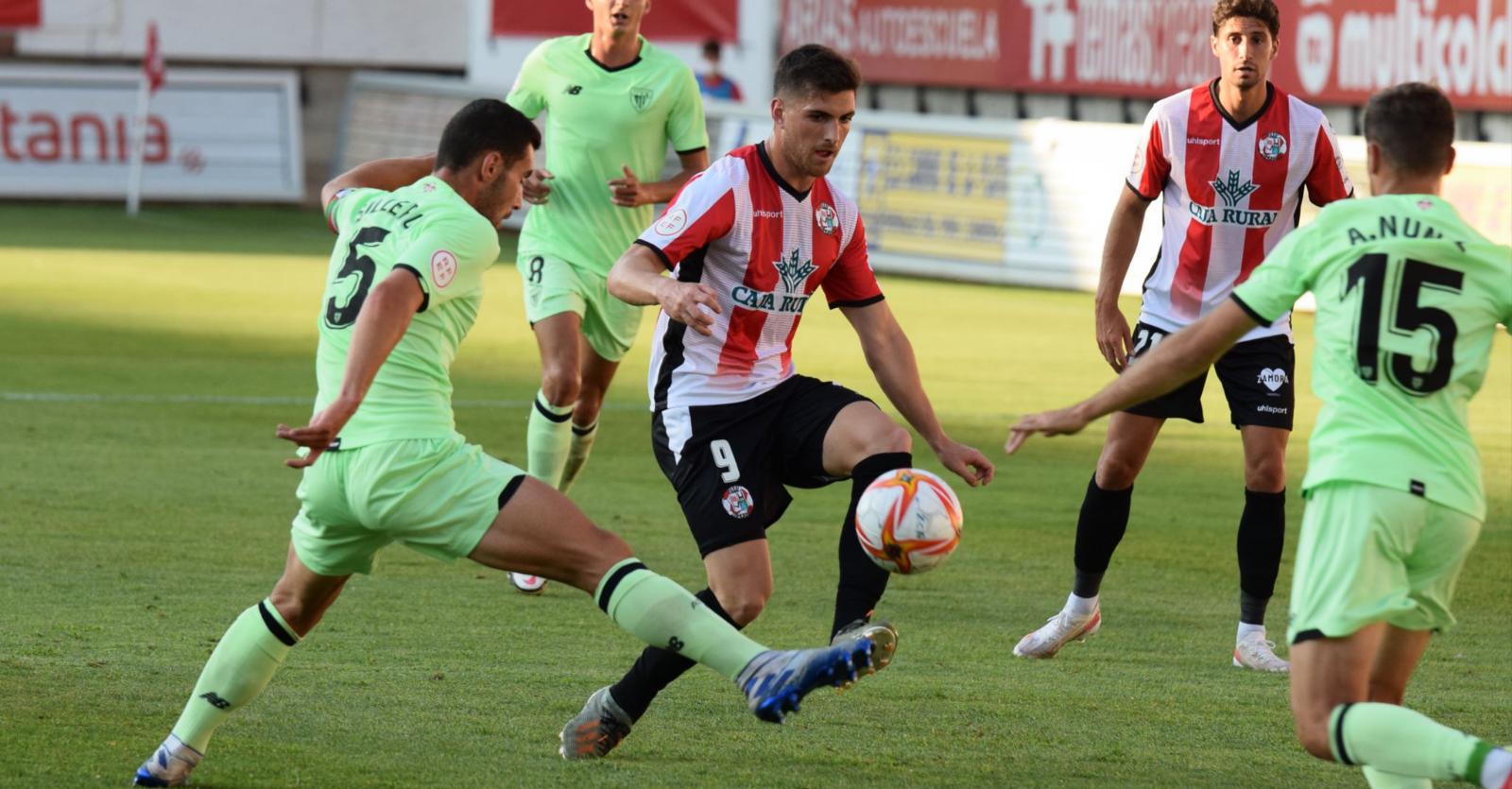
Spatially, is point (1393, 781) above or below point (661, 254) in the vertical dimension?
below

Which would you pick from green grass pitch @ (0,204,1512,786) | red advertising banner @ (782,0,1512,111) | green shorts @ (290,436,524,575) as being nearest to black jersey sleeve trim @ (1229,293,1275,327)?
green grass pitch @ (0,204,1512,786)

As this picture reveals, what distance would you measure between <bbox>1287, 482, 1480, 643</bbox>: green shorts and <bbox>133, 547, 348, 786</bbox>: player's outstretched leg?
7.37 ft

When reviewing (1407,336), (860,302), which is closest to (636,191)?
(860,302)

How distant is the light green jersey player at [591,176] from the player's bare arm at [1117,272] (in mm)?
2004

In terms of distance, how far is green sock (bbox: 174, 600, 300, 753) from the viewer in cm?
481

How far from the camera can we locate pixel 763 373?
5664 millimetres

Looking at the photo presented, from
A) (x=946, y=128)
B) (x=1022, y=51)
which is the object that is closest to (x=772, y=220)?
(x=946, y=128)

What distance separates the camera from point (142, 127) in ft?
86.4

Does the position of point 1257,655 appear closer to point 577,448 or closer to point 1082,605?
point 1082,605

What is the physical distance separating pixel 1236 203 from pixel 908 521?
7.22 ft

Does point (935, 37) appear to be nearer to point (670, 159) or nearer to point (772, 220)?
point (670, 159)

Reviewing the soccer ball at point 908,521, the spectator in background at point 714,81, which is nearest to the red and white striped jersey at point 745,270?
the soccer ball at point 908,521

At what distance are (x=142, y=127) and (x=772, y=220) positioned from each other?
22.4m

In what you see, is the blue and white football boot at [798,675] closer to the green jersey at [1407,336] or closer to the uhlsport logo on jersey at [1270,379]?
the green jersey at [1407,336]
